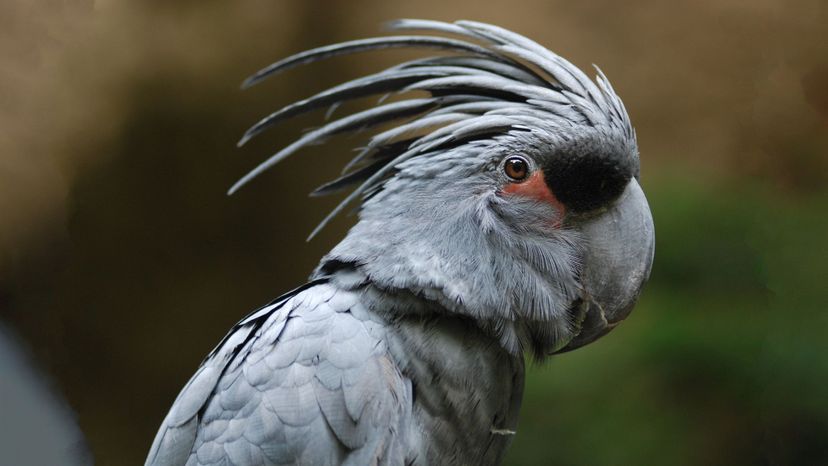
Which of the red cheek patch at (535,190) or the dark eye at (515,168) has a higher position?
the dark eye at (515,168)

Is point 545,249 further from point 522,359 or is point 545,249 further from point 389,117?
point 389,117

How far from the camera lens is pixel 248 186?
5844mm

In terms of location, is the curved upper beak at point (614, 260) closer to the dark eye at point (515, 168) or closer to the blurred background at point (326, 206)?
the dark eye at point (515, 168)

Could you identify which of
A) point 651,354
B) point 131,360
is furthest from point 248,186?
point 651,354

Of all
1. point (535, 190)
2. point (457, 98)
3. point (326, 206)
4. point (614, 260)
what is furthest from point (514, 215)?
point (326, 206)

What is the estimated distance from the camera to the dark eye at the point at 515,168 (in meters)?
2.53

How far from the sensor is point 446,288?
2.34 meters

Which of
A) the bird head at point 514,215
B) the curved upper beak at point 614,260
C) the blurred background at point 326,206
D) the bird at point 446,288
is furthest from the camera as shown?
the blurred background at point 326,206

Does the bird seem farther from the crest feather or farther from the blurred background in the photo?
the blurred background

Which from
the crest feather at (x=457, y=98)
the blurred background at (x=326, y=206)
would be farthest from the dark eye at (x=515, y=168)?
the blurred background at (x=326, y=206)

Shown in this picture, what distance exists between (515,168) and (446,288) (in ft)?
1.62

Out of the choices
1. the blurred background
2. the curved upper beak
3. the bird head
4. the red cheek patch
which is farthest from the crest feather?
the blurred background

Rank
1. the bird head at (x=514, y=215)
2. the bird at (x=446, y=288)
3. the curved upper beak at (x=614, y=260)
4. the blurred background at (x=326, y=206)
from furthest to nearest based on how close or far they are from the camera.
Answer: the blurred background at (x=326, y=206), the curved upper beak at (x=614, y=260), the bird head at (x=514, y=215), the bird at (x=446, y=288)

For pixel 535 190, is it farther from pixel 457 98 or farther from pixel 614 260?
pixel 457 98
